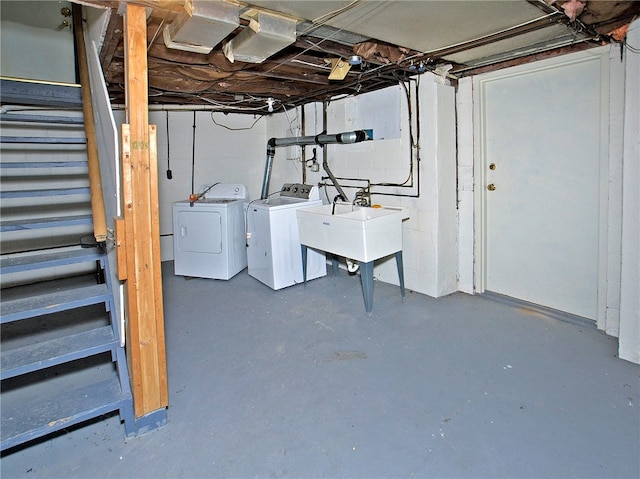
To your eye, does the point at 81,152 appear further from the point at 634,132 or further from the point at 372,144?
the point at 634,132

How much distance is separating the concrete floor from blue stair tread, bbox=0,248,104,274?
0.84 m

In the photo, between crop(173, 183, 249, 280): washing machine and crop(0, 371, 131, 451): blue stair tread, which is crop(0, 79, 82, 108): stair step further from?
crop(0, 371, 131, 451): blue stair tread

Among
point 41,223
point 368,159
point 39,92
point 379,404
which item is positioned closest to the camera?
point 379,404

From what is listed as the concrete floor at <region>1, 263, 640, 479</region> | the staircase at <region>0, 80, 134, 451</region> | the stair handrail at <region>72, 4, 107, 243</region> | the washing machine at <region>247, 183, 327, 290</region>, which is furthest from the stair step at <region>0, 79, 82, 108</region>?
the concrete floor at <region>1, 263, 640, 479</region>

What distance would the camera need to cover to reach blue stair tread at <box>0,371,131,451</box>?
1.58 m

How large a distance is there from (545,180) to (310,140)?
2.39 m

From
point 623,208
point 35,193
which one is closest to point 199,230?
point 35,193

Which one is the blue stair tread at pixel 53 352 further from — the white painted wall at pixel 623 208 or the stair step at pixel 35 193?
the white painted wall at pixel 623 208

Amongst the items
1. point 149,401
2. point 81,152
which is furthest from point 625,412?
point 81,152

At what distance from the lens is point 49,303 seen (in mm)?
1903

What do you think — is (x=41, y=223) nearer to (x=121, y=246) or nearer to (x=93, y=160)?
(x=93, y=160)

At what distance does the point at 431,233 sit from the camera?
11.3 ft

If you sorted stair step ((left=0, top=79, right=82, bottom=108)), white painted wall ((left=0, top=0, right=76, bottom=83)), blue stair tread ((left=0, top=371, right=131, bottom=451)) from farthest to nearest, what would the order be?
1. white painted wall ((left=0, top=0, right=76, bottom=83))
2. stair step ((left=0, top=79, right=82, bottom=108))
3. blue stair tread ((left=0, top=371, right=131, bottom=451))

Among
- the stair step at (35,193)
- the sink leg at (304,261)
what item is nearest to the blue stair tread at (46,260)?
the stair step at (35,193)
